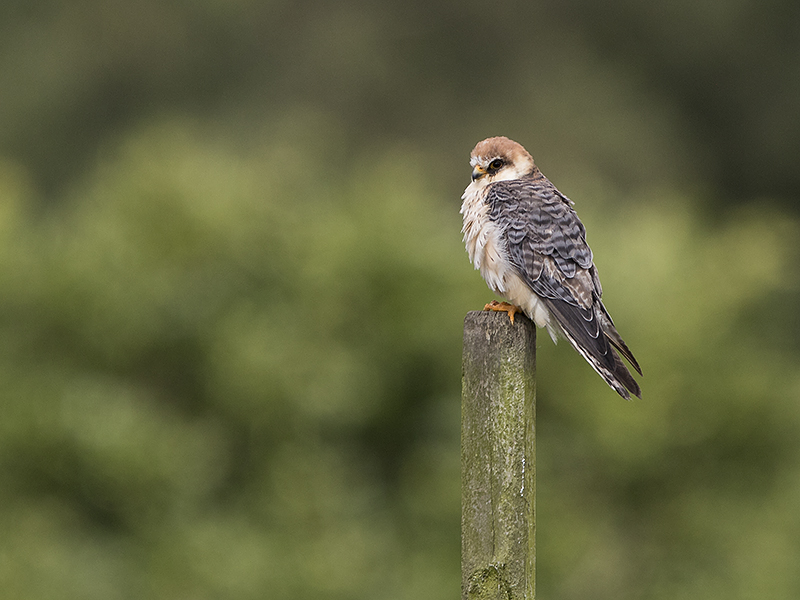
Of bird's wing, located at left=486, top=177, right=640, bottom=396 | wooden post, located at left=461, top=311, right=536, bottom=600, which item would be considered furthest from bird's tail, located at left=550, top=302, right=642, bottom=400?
wooden post, located at left=461, top=311, right=536, bottom=600

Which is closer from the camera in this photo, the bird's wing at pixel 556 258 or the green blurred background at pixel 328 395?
the bird's wing at pixel 556 258

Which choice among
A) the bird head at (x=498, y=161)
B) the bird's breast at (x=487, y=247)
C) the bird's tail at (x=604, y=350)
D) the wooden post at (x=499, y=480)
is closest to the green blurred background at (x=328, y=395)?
the bird head at (x=498, y=161)

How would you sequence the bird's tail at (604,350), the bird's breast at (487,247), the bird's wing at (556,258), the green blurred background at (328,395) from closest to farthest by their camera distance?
the bird's tail at (604,350) < the bird's wing at (556,258) < the bird's breast at (487,247) < the green blurred background at (328,395)

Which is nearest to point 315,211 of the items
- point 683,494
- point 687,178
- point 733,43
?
point 683,494

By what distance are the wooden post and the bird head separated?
1.40 metres

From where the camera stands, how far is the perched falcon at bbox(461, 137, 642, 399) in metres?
2.86

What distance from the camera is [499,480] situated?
6.74 feet

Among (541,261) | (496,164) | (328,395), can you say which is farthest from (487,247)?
(328,395)

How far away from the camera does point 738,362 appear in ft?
19.4

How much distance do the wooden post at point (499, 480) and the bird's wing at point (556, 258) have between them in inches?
27.3

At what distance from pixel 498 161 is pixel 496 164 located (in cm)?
1

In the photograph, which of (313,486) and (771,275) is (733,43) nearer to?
(771,275)

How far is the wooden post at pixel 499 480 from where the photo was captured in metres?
2.04

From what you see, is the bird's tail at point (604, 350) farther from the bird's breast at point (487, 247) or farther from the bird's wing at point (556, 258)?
the bird's breast at point (487, 247)
